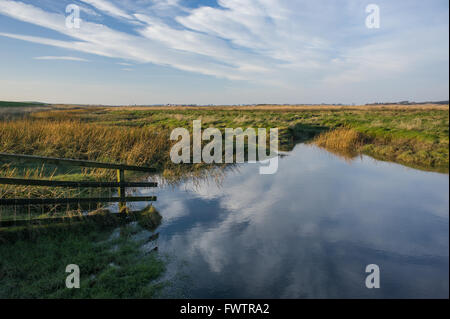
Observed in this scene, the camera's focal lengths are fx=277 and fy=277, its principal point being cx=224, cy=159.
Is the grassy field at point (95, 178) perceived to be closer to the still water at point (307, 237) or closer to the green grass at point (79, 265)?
the green grass at point (79, 265)

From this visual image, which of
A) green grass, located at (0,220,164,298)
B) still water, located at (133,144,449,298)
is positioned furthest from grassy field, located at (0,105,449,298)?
still water, located at (133,144,449,298)

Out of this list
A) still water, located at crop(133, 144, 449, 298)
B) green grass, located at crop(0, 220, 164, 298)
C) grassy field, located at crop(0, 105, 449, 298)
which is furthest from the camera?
still water, located at crop(133, 144, 449, 298)

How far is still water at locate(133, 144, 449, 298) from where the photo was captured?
6.12m

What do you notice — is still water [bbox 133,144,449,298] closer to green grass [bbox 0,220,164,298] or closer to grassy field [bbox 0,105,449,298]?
green grass [bbox 0,220,164,298]

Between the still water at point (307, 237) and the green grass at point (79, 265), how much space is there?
622mm

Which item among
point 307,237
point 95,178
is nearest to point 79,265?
point 307,237

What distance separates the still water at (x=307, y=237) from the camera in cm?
612

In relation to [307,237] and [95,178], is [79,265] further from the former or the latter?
[95,178]

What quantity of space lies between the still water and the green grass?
622mm

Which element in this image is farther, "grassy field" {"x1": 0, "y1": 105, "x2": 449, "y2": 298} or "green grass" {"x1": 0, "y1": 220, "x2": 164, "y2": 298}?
"grassy field" {"x1": 0, "y1": 105, "x2": 449, "y2": 298}

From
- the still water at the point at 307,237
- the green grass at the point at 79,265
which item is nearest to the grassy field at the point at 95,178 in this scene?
the green grass at the point at 79,265

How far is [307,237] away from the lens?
8.73 meters

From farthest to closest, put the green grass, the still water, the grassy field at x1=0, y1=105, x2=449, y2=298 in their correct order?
the still water
the grassy field at x1=0, y1=105, x2=449, y2=298
the green grass
